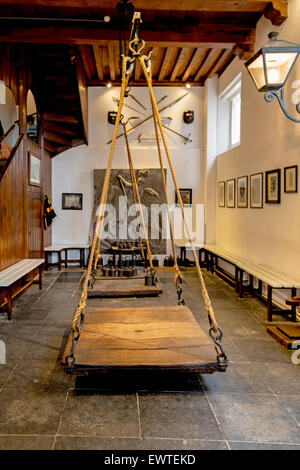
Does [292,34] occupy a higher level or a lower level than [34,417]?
higher

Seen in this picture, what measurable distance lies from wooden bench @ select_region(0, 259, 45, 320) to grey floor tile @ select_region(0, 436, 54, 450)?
222cm

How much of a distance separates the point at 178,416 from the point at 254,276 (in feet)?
10.2

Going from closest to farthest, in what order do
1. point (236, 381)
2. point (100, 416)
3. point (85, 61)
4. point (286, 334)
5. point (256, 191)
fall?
1. point (100, 416)
2. point (236, 381)
3. point (286, 334)
4. point (256, 191)
5. point (85, 61)

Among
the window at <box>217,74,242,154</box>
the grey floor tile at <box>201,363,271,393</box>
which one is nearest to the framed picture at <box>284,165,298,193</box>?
the grey floor tile at <box>201,363,271,393</box>

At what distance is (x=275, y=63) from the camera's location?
3.00 meters

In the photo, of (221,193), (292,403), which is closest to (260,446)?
(292,403)

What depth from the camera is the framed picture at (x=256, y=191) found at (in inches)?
224

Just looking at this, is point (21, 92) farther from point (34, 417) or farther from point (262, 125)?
point (34, 417)

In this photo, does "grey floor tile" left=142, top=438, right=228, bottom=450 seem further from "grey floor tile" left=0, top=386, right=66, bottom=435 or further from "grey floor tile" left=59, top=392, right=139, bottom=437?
"grey floor tile" left=0, top=386, right=66, bottom=435

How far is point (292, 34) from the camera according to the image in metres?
4.56

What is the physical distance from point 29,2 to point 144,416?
5.16m

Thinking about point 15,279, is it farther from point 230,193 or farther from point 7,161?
point 230,193

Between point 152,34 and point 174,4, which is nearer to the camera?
point 174,4

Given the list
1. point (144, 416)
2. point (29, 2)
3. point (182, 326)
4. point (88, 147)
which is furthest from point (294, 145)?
point (88, 147)
